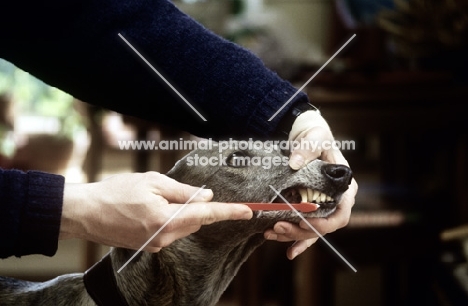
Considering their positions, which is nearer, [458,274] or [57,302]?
[57,302]

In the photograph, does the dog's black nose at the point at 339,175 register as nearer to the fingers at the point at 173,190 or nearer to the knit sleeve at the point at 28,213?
the fingers at the point at 173,190

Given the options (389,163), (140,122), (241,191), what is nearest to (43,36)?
(241,191)

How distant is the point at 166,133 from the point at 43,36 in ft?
4.54

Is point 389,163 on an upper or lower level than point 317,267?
upper

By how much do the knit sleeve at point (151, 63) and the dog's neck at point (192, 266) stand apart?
20cm

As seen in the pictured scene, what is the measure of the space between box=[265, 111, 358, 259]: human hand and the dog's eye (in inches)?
3.2

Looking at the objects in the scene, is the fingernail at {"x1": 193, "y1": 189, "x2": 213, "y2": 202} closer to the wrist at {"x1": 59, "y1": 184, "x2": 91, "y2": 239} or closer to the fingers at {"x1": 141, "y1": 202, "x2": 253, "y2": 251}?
the fingers at {"x1": 141, "y1": 202, "x2": 253, "y2": 251}

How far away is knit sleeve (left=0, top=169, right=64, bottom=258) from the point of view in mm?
Answer: 880

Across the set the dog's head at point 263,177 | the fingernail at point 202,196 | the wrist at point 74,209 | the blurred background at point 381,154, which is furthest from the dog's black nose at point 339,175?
the blurred background at point 381,154

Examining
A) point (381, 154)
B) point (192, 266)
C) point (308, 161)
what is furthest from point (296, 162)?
point (381, 154)

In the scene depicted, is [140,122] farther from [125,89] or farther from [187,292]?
[187,292]

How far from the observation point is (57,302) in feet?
3.71

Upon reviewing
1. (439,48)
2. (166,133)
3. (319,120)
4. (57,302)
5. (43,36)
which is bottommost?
(57,302)

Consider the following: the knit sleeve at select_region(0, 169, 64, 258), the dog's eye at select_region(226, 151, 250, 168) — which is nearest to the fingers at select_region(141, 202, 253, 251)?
the knit sleeve at select_region(0, 169, 64, 258)
